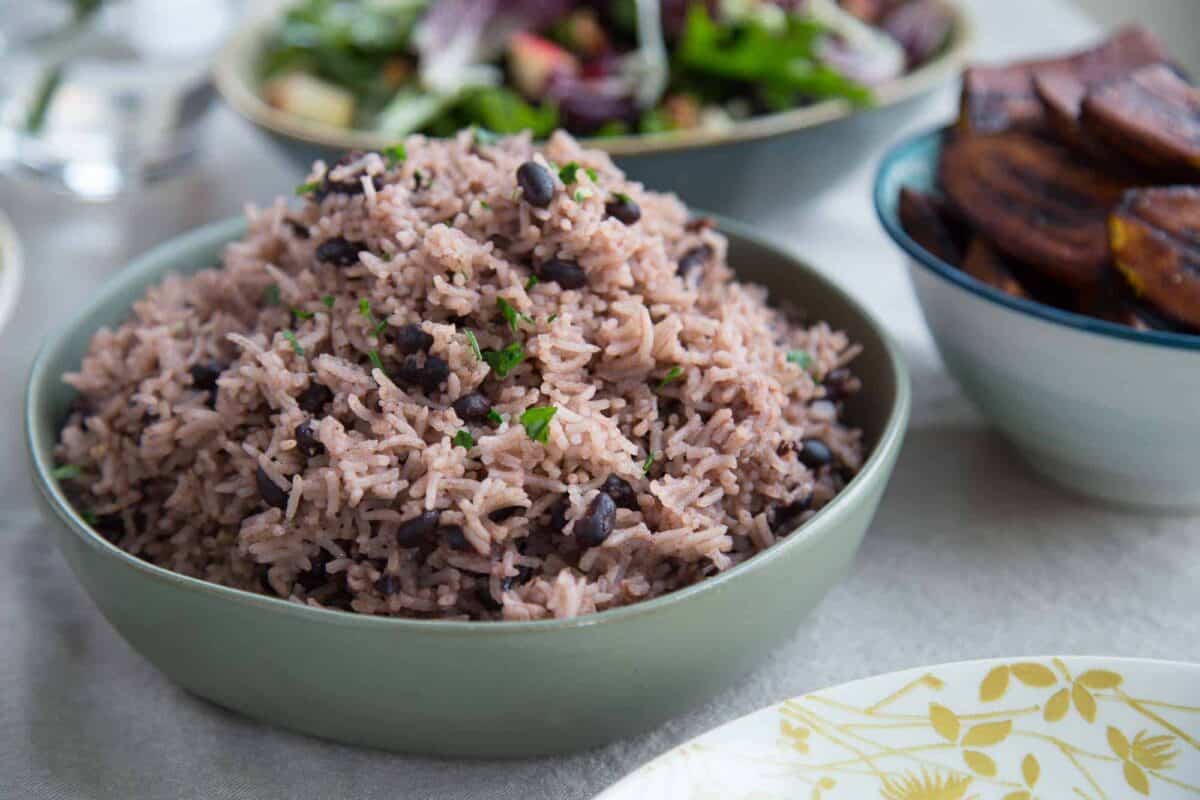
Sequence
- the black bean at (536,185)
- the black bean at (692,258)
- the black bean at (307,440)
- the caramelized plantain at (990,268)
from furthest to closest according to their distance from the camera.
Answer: the caramelized plantain at (990,268) < the black bean at (692,258) < the black bean at (536,185) < the black bean at (307,440)

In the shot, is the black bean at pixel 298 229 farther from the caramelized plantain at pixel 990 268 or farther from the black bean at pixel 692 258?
the caramelized plantain at pixel 990 268

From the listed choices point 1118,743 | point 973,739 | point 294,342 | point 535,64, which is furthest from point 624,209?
point 535,64

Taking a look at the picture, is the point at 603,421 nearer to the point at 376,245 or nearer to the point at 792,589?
the point at 792,589

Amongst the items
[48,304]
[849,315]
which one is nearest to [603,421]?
[849,315]

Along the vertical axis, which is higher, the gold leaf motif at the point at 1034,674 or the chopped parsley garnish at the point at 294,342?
the chopped parsley garnish at the point at 294,342

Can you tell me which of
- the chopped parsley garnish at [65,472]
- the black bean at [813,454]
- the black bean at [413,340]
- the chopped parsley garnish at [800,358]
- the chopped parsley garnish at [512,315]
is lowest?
the chopped parsley garnish at [65,472]

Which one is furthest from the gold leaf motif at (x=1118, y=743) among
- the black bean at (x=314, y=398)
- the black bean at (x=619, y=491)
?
the black bean at (x=314, y=398)

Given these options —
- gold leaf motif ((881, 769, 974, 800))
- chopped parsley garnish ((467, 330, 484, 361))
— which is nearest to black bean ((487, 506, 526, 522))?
chopped parsley garnish ((467, 330, 484, 361))
